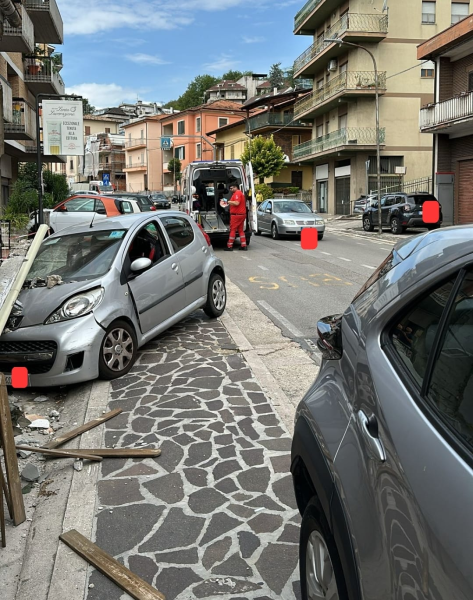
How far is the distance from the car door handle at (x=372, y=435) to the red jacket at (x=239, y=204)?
53.5 ft

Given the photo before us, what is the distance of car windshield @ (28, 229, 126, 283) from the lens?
6.63 metres

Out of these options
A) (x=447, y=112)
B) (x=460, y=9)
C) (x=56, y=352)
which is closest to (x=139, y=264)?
(x=56, y=352)

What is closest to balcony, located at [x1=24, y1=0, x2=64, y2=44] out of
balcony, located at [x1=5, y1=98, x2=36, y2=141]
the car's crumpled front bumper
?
balcony, located at [x1=5, y1=98, x2=36, y2=141]

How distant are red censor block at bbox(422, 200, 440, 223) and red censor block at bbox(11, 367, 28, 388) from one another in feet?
73.5

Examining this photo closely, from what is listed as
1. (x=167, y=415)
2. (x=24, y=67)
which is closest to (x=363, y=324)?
(x=167, y=415)

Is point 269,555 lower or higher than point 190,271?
lower

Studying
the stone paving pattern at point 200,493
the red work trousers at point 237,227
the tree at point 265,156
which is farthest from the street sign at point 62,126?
the tree at point 265,156

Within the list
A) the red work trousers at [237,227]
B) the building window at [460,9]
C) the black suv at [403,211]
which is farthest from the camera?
the building window at [460,9]

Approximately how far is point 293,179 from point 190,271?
51.3 m

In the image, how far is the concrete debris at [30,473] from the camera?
4.27 metres

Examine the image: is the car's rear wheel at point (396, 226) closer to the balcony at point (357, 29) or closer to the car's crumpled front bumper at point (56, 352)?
the balcony at point (357, 29)

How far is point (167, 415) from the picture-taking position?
5301 millimetres

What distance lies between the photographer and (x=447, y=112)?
27109 mm

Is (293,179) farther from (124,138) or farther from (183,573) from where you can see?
(183,573)
